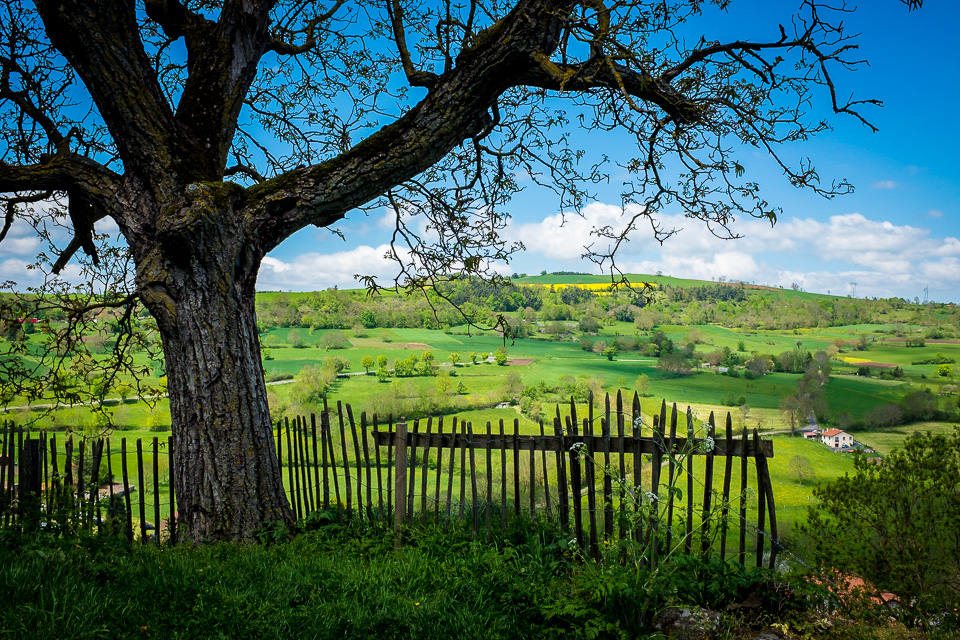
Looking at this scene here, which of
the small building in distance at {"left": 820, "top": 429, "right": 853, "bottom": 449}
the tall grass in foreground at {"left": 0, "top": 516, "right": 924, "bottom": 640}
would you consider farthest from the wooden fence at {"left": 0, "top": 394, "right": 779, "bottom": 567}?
the small building in distance at {"left": 820, "top": 429, "right": 853, "bottom": 449}

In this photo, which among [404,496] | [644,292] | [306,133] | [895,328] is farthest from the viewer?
[895,328]

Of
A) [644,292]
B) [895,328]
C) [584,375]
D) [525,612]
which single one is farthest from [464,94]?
[895,328]

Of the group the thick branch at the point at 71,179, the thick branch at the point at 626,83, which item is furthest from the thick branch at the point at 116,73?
the thick branch at the point at 626,83

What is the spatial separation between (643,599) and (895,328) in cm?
3364

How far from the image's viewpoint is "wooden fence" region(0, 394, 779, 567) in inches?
166

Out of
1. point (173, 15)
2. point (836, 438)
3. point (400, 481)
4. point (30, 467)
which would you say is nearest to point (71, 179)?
point (173, 15)

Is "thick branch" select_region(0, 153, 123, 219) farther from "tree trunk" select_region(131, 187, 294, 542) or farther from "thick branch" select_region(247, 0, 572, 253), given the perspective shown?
"thick branch" select_region(247, 0, 572, 253)

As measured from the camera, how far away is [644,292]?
21.4ft

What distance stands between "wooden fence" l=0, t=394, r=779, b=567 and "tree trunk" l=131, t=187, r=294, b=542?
0.49m

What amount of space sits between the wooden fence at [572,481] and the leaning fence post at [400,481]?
1cm

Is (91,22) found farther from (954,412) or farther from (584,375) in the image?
(954,412)

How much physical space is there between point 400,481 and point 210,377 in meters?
2.11

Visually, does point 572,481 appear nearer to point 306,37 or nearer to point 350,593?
point 350,593

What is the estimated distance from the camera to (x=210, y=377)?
17.0ft
